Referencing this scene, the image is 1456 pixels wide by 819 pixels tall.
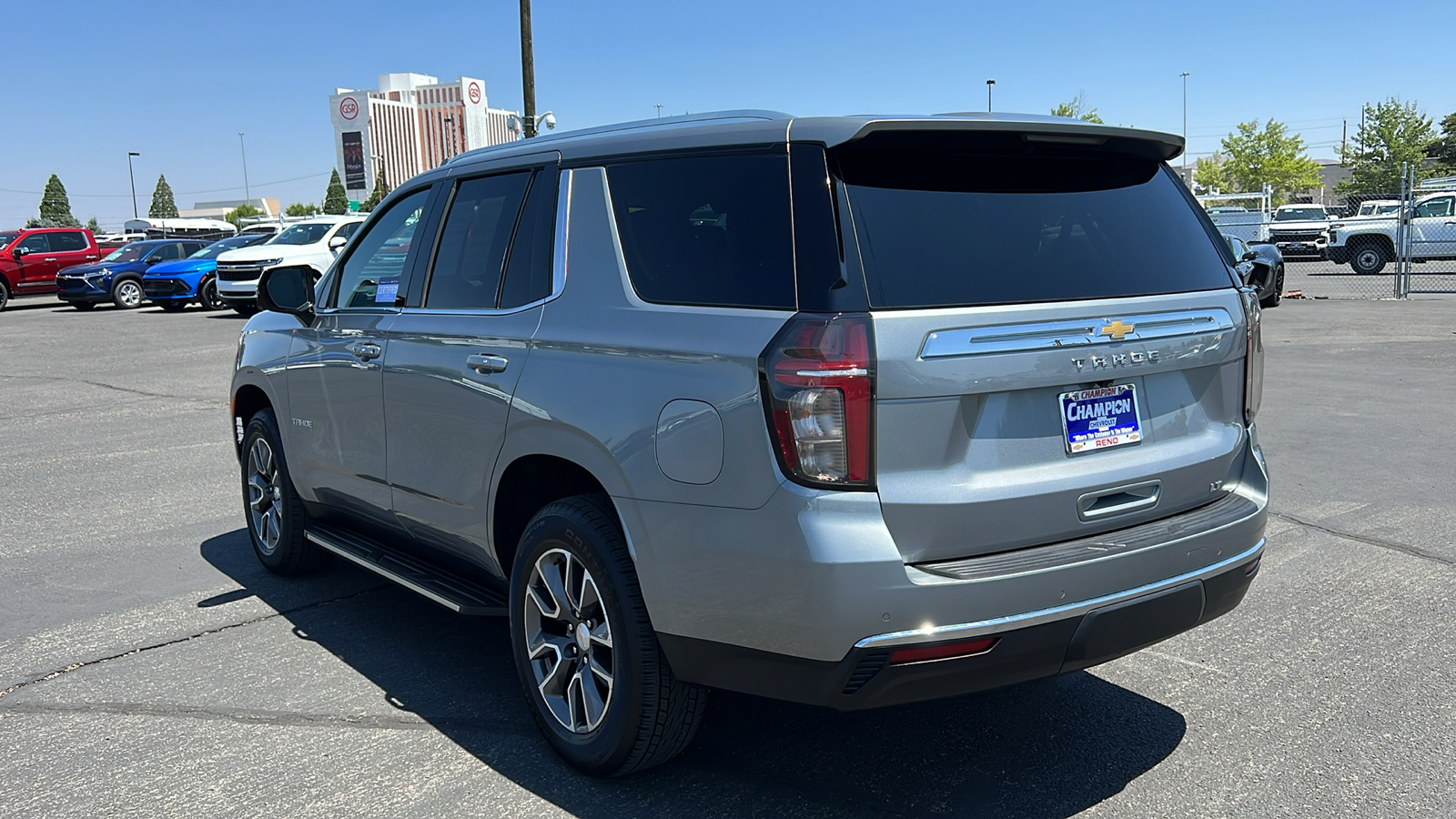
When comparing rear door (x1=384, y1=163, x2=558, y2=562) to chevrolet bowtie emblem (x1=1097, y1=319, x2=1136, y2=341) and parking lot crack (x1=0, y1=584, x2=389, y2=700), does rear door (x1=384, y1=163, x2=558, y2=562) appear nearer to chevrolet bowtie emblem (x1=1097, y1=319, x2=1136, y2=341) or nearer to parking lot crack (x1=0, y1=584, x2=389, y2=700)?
parking lot crack (x1=0, y1=584, x2=389, y2=700)

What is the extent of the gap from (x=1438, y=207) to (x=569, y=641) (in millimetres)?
31312

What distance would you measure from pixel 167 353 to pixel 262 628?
13509 mm

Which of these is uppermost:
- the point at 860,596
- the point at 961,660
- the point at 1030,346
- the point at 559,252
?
the point at 559,252

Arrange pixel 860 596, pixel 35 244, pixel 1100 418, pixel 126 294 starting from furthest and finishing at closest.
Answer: pixel 35 244, pixel 126 294, pixel 1100 418, pixel 860 596

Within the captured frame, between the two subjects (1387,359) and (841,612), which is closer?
(841,612)

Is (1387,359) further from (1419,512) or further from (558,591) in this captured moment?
(558,591)

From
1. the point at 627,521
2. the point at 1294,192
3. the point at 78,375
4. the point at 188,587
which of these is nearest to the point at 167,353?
the point at 78,375

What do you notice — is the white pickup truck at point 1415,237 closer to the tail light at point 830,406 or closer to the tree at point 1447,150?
the tail light at point 830,406

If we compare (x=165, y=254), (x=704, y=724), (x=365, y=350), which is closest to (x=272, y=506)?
(x=365, y=350)

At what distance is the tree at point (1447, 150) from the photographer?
84500 millimetres

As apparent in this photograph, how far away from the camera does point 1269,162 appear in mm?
74250

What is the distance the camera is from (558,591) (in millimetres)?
3652

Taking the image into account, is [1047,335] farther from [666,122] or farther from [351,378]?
[351,378]

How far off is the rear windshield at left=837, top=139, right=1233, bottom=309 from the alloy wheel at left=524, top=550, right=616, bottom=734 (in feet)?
4.30
